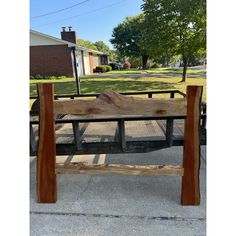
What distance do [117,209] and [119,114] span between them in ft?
2.78

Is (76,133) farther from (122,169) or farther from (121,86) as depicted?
(121,86)

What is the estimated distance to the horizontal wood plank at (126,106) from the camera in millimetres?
2447

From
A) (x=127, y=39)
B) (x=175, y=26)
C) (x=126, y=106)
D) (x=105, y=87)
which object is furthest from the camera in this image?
(x=127, y=39)

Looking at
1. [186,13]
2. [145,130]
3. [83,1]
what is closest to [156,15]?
[186,13]

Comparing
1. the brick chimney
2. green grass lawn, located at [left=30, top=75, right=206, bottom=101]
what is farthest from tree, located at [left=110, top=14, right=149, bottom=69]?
green grass lawn, located at [left=30, top=75, right=206, bottom=101]

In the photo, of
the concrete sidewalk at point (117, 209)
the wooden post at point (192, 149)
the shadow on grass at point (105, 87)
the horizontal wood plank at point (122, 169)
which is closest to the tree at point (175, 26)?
the shadow on grass at point (105, 87)

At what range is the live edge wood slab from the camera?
96.3 inches

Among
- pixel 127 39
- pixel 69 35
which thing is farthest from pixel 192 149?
pixel 127 39

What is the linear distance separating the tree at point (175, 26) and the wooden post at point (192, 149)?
45.2 feet

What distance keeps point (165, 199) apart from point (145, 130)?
1257 millimetres

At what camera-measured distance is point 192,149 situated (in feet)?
8.16

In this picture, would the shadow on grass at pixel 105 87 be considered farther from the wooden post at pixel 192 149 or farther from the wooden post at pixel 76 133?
the wooden post at pixel 192 149
